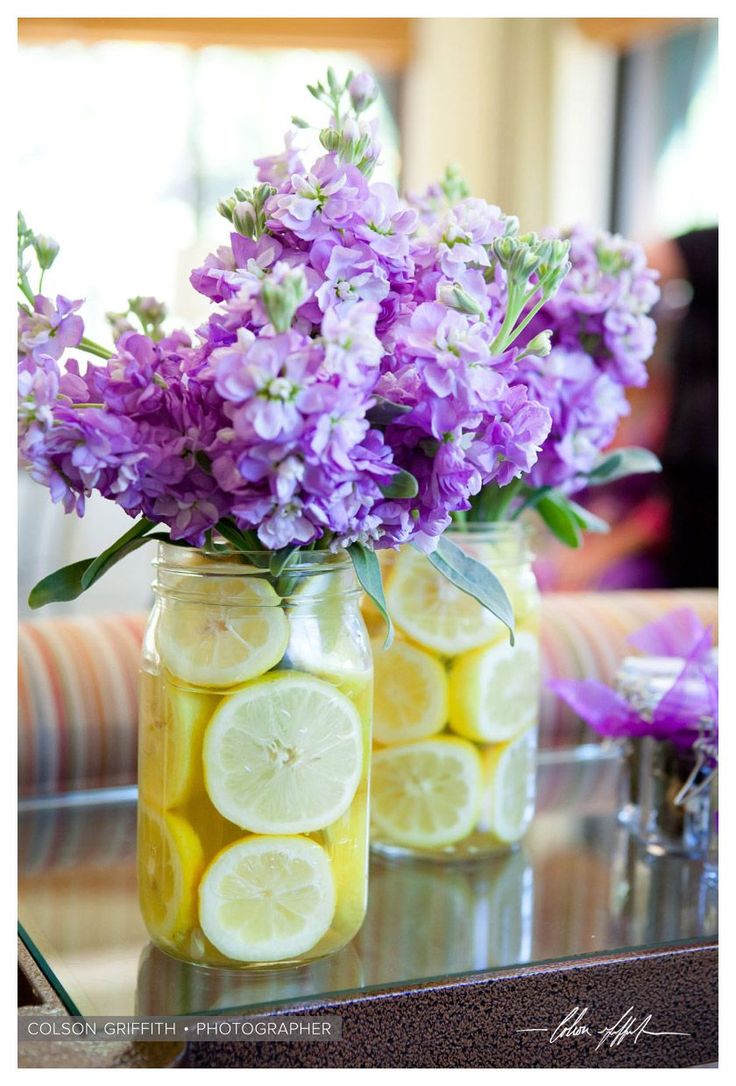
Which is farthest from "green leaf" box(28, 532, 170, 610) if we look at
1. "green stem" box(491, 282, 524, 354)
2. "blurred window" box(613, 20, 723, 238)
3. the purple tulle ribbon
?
"blurred window" box(613, 20, 723, 238)

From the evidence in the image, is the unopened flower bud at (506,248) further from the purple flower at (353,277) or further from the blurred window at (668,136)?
the blurred window at (668,136)

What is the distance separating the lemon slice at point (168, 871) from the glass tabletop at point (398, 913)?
1.0 inches

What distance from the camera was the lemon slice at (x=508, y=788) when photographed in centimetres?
87

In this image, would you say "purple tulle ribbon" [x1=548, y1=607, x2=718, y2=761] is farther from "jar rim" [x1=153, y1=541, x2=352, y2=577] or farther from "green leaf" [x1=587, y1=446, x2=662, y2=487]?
"jar rim" [x1=153, y1=541, x2=352, y2=577]

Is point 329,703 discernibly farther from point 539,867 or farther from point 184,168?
point 184,168

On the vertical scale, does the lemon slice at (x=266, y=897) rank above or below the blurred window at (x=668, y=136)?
below

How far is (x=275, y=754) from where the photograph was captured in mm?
660

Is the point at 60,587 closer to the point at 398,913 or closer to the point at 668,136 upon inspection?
the point at 398,913

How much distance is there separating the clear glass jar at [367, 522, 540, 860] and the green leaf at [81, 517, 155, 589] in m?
0.24

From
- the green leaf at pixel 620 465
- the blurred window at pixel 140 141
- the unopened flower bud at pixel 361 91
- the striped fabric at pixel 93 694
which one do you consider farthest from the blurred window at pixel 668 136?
the unopened flower bud at pixel 361 91

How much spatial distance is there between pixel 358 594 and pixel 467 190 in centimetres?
37

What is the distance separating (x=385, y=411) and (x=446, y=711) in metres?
0.32

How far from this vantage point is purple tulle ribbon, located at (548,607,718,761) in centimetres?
90
